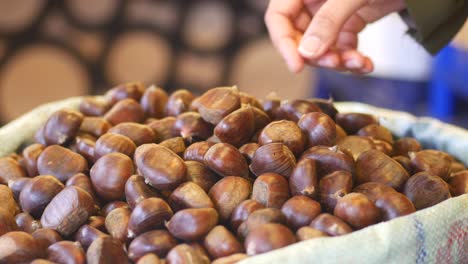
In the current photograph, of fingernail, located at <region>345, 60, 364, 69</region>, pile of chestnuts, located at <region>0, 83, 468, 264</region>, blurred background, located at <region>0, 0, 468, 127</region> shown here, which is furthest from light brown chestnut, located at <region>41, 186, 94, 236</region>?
blurred background, located at <region>0, 0, 468, 127</region>

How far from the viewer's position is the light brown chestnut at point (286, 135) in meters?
0.82

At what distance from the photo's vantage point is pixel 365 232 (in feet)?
2.06

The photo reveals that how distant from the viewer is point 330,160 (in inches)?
31.0

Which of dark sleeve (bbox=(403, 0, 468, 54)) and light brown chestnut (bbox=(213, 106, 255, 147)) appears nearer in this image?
light brown chestnut (bbox=(213, 106, 255, 147))

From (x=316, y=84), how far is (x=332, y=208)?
178 cm

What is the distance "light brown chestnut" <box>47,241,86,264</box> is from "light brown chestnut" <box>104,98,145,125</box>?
1.15ft

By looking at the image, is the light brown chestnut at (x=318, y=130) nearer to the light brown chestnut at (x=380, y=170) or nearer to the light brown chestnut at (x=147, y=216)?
the light brown chestnut at (x=380, y=170)

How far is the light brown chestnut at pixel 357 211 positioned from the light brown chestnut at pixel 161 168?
219 mm

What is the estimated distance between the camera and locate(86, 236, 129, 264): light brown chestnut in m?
0.64

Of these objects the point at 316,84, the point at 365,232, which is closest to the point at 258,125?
the point at 365,232

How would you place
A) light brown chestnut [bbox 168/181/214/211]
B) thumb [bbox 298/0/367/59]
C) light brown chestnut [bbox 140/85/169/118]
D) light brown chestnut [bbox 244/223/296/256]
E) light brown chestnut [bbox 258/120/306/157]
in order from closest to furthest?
light brown chestnut [bbox 244/223/296/256] → light brown chestnut [bbox 168/181/214/211] → light brown chestnut [bbox 258/120/306/157] → thumb [bbox 298/0/367/59] → light brown chestnut [bbox 140/85/169/118]

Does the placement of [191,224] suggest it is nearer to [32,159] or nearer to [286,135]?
[286,135]

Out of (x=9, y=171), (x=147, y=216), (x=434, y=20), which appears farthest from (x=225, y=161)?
(x=434, y=20)

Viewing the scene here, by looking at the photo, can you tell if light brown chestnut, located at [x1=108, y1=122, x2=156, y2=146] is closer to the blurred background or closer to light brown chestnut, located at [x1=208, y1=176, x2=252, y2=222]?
light brown chestnut, located at [x1=208, y1=176, x2=252, y2=222]
